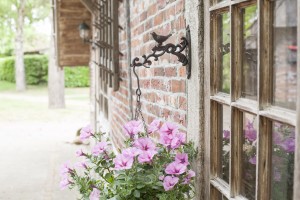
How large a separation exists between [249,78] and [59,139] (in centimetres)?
945

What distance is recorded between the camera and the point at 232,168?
1.86 m

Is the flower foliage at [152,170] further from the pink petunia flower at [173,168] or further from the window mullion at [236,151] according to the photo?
the window mullion at [236,151]

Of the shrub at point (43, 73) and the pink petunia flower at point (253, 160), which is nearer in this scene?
the pink petunia flower at point (253, 160)

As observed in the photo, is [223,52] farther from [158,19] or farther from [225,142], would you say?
[158,19]

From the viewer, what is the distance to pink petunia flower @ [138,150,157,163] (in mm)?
1966

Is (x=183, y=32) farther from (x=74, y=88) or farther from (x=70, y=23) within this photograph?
(x=74, y=88)

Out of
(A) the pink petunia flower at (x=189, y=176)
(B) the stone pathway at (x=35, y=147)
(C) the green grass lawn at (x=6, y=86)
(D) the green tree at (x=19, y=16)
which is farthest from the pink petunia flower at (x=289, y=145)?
(C) the green grass lawn at (x=6, y=86)

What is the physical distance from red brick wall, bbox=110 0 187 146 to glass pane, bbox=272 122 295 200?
2.89 ft

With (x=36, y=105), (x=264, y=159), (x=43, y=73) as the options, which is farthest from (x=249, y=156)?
(x=43, y=73)

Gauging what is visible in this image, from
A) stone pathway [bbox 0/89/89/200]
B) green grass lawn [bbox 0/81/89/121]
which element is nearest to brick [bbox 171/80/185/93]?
stone pathway [bbox 0/89/89/200]

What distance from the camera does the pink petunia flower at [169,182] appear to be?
193 cm

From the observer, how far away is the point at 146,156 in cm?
198

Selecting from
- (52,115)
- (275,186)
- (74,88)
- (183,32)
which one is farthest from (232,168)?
(74,88)

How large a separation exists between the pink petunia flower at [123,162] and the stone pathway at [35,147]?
4.37m
